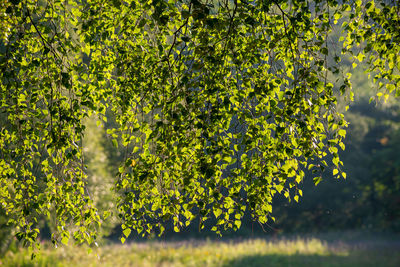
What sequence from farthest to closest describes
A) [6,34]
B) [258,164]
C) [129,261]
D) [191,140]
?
1. [129,261]
2. [6,34]
3. [258,164]
4. [191,140]

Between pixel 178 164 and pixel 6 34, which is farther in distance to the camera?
pixel 6 34

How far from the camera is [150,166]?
3635 mm

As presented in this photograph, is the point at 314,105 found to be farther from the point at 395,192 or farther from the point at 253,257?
the point at 395,192

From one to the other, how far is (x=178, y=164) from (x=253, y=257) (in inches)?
335

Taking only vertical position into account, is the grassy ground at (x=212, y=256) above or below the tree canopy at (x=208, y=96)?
below

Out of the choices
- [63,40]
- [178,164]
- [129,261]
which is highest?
[63,40]

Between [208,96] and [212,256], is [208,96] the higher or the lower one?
the higher one

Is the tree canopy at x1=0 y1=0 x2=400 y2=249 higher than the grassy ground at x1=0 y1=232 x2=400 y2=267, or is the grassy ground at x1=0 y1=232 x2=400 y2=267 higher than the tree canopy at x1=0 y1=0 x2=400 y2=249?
the tree canopy at x1=0 y1=0 x2=400 y2=249

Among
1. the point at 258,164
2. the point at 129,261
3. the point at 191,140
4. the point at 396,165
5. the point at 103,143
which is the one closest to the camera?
the point at 191,140

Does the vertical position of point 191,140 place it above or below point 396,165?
below

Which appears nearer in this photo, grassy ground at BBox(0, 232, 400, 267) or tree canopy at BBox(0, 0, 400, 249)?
tree canopy at BBox(0, 0, 400, 249)

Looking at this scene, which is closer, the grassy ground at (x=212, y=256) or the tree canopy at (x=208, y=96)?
the tree canopy at (x=208, y=96)

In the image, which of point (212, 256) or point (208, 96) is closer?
point (208, 96)

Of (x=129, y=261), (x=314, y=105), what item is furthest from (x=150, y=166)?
(x=129, y=261)
